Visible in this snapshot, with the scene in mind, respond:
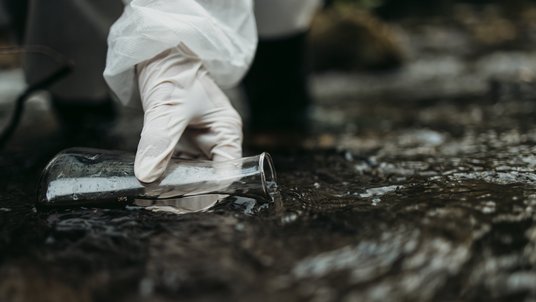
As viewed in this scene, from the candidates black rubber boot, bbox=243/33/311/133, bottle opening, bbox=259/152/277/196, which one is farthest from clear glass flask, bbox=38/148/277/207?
black rubber boot, bbox=243/33/311/133

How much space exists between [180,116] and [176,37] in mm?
229

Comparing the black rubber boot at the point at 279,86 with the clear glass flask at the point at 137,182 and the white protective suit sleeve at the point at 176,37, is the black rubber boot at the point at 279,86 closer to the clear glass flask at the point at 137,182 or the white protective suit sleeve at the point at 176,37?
the white protective suit sleeve at the point at 176,37

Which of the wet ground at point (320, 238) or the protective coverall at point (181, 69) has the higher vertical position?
the protective coverall at point (181, 69)

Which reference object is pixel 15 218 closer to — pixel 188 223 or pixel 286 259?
pixel 188 223

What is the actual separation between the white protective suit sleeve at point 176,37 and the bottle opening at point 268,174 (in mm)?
392

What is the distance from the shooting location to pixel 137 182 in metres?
Answer: 1.30

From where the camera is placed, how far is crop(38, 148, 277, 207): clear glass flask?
1286 mm

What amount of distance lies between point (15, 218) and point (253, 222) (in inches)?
24.3

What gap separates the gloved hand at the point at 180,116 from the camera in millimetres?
1302

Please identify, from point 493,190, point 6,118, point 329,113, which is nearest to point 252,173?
point 493,190

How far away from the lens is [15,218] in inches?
52.7

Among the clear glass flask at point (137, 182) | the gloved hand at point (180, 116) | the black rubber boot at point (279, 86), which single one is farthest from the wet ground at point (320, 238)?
the black rubber boot at point (279, 86)

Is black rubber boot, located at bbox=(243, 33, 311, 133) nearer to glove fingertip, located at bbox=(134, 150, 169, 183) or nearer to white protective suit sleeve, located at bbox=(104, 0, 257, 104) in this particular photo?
white protective suit sleeve, located at bbox=(104, 0, 257, 104)

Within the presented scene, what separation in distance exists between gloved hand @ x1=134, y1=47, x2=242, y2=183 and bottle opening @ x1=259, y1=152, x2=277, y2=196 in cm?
15
